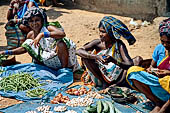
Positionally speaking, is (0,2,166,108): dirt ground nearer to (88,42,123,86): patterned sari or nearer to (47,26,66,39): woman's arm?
(47,26,66,39): woman's arm

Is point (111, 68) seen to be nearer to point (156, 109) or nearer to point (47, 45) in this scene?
point (156, 109)

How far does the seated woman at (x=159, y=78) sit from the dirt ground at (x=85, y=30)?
2.68 meters

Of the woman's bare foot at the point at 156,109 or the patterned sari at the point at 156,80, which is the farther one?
→ the woman's bare foot at the point at 156,109

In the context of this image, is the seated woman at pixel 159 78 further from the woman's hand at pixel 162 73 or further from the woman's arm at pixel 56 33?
the woman's arm at pixel 56 33

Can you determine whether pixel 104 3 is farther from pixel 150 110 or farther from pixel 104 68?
pixel 150 110

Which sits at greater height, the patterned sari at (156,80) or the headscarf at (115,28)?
the headscarf at (115,28)

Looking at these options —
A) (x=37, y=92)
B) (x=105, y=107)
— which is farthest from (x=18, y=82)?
(x=105, y=107)

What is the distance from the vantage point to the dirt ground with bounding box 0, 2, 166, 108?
271 inches

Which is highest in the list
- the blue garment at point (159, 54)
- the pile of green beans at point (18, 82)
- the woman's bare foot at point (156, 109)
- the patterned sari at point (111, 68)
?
the blue garment at point (159, 54)

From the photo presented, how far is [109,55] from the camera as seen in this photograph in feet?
13.9

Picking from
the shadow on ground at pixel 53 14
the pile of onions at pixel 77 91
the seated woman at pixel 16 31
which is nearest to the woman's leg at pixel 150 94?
the pile of onions at pixel 77 91

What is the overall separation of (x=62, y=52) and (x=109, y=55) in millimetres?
1115

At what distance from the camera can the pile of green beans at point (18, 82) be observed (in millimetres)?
4616

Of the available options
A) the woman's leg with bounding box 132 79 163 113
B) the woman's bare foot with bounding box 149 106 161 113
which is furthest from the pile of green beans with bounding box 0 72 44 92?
the woman's bare foot with bounding box 149 106 161 113
